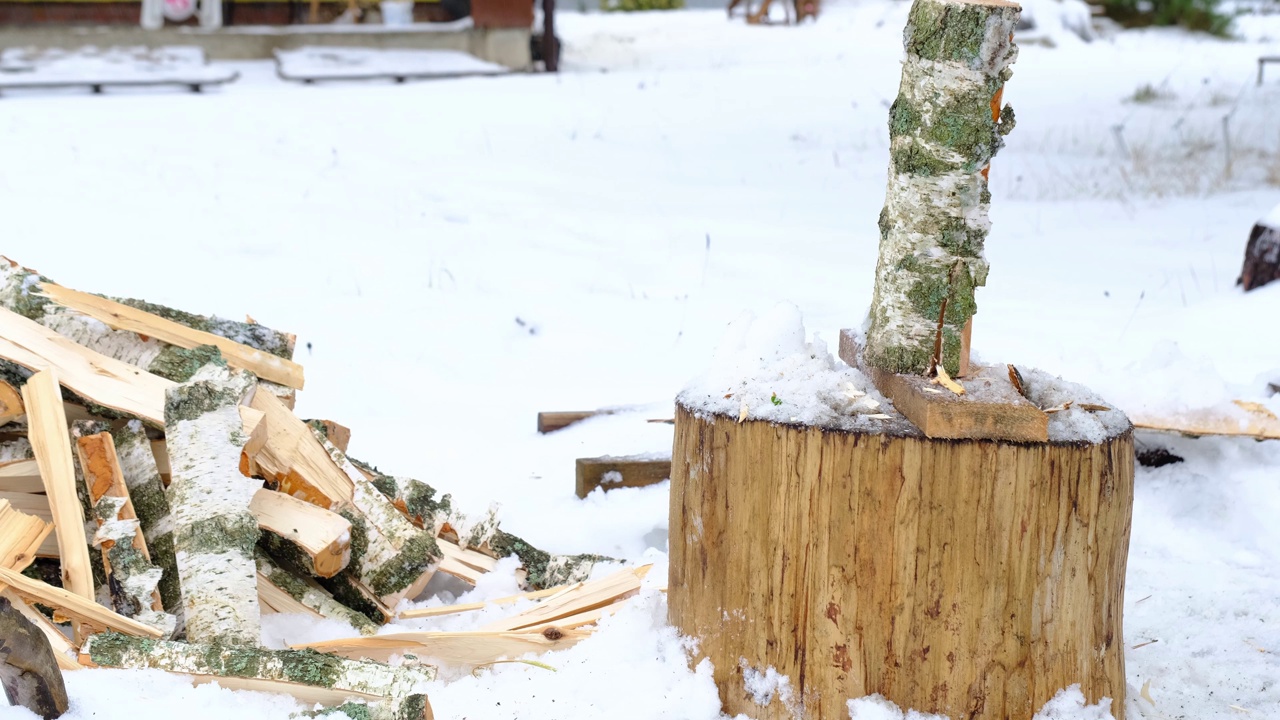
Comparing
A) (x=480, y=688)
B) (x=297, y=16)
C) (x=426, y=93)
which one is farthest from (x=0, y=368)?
(x=297, y=16)

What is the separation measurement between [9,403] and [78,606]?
0.65m

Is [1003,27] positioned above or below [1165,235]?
above

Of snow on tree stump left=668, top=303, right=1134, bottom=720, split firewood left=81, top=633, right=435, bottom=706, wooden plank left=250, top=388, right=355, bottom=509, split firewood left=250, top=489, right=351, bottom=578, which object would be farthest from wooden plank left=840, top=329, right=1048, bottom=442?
wooden plank left=250, top=388, right=355, bottom=509

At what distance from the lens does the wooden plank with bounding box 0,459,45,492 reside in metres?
2.72

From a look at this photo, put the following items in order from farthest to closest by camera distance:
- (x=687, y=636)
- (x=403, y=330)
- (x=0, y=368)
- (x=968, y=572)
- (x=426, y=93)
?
(x=426, y=93) < (x=403, y=330) < (x=0, y=368) < (x=687, y=636) < (x=968, y=572)

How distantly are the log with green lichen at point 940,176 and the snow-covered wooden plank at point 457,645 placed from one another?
922 millimetres

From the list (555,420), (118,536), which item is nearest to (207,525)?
(118,536)

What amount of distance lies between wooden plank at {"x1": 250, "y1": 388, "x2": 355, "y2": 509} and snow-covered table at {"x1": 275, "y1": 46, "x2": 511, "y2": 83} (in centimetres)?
1004

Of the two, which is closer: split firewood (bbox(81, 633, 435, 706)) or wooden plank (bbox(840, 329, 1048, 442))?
wooden plank (bbox(840, 329, 1048, 442))

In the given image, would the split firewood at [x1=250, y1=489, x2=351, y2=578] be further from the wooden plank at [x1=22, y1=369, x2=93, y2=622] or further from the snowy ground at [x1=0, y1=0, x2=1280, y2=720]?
the wooden plank at [x1=22, y1=369, x2=93, y2=622]

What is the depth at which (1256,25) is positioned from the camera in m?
22.8

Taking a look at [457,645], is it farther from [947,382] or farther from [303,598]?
[947,382]

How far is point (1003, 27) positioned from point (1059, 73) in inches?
562

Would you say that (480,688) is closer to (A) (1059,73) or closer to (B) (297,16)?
(B) (297,16)
